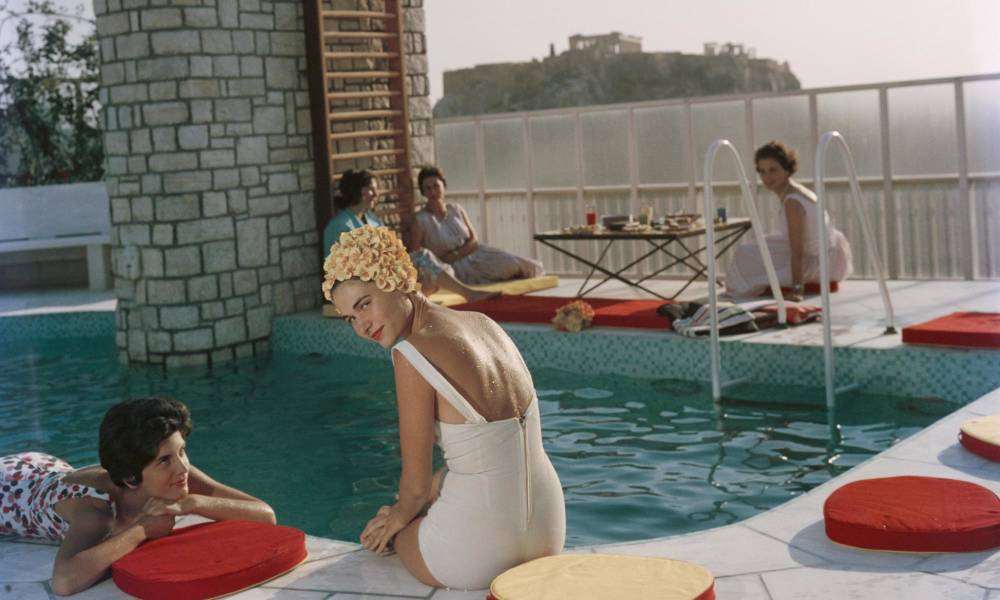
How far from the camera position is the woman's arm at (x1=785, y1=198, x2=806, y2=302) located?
799 cm

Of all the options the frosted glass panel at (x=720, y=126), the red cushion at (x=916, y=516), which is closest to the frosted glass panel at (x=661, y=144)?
the frosted glass panel at (x=720, y=126)

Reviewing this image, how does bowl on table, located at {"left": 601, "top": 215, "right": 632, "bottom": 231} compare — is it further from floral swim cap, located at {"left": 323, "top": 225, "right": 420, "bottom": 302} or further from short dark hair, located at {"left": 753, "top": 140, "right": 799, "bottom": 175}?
floral swim cap, located at {"left": 323, "top": 225, "right": 420, "bottom": 302}

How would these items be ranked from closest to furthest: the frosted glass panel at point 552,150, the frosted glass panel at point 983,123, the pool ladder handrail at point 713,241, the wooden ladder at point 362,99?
the pool ladder handrail at point 713,241, the frosted glass panel at point 983,123, the wooden ladder at point 362,99, the frosted glass panel at point 552,150

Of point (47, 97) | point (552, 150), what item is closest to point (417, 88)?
point (552, 150)

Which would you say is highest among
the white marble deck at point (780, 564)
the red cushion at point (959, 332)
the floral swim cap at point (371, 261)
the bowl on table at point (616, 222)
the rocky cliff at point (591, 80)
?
the rocky cliff at point (591, 80)

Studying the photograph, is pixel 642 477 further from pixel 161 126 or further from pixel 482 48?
pixel 482 48

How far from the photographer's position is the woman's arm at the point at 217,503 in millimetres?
3689

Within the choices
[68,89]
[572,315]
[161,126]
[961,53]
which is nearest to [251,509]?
[572,315]

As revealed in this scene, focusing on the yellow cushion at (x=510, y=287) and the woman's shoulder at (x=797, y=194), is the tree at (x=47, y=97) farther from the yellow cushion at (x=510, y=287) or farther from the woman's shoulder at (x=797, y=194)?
the woman's shoulder at (x=797, y=194)

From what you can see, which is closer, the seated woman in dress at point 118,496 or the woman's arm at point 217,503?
the seated woman in dress at point 118,496

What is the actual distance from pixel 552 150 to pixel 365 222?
2845 millimetres

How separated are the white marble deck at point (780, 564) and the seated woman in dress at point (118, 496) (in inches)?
3.8

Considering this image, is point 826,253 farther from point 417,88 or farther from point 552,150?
point 552,150

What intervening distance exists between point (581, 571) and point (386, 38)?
23.9ft
